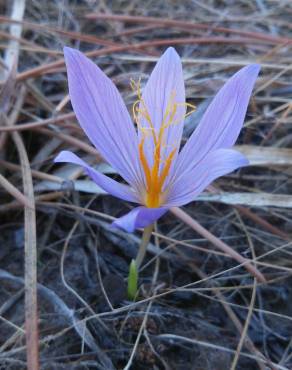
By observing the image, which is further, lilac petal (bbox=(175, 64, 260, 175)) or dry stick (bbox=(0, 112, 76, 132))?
dry stick (bbox=(0, 112, 76, 132))

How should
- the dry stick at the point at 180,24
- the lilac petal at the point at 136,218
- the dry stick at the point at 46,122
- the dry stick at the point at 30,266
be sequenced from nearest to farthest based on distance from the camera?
1. the lilac petal at the point at 136,218
2. the dry stick at the point at 30,266
3. the dry stick at the point at 46,122
4. the dry stick at the point at 180,24

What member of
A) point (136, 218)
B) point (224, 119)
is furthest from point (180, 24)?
point (136, 218)

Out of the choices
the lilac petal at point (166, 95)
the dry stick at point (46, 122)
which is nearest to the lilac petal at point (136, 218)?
the lilac petal at point (166, 95)

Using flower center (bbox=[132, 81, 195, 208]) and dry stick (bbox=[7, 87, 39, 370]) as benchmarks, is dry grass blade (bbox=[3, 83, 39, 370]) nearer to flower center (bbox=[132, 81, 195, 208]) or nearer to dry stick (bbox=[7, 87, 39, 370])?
dry stick (bbox=[7, 87, 39, 370])

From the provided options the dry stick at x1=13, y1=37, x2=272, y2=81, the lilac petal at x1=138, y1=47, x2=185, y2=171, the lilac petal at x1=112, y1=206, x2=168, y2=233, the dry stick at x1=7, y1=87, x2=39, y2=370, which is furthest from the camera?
the dry stick at x1=13, y1=37, x2=272, y2=81

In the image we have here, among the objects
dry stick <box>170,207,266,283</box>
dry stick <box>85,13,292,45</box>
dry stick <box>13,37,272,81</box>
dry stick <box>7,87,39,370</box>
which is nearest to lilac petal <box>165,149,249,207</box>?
dry stick <box>170,207,266,283</box>

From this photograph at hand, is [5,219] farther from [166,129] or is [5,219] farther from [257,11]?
[257,11]

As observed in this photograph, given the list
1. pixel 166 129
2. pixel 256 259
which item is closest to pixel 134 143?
pixel 166 129

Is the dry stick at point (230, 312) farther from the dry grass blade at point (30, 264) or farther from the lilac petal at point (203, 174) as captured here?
the dry grass blade at point (30, 264)
